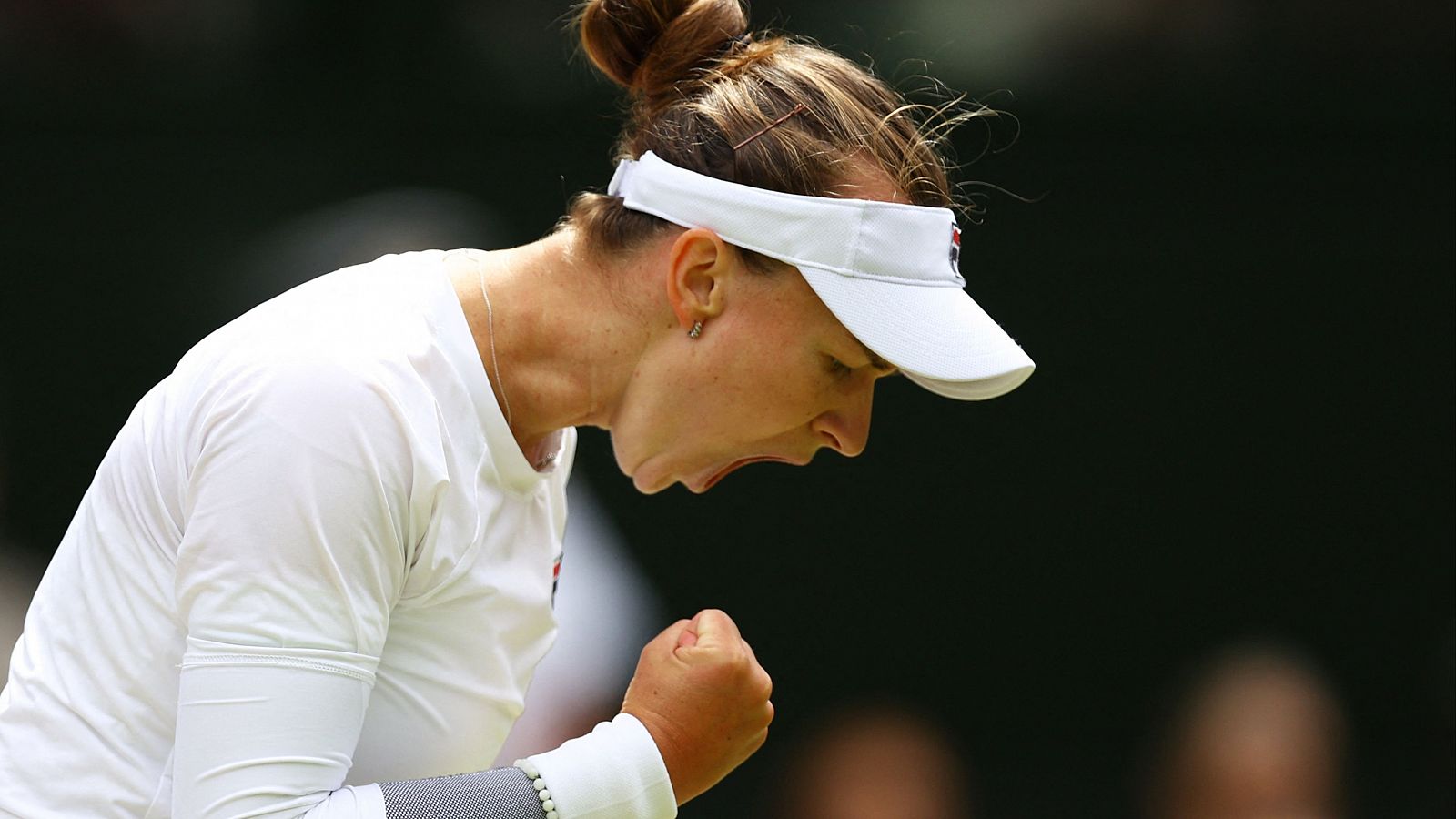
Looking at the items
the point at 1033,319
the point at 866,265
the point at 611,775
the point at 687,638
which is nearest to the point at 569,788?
the point at 611,775

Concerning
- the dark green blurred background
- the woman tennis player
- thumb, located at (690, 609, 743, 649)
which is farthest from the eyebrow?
the dark green blurred background

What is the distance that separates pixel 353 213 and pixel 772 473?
926mm

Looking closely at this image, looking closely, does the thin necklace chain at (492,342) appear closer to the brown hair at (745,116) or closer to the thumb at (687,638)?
the brown hair at (745,116)

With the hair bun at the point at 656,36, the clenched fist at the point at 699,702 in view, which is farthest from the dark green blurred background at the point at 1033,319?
the clenched fist at the point at 699,702

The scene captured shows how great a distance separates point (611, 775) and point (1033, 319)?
6.73ft

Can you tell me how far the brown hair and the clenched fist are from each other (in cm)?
35

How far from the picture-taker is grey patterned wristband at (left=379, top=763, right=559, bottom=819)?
1161 millimetres

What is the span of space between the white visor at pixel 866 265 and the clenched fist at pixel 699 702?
0.91 feet

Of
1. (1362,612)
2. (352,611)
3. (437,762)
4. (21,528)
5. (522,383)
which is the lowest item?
(1362,612)

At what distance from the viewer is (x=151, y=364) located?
2963 mm

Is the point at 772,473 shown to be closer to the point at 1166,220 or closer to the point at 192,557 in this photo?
the point at 1166,220

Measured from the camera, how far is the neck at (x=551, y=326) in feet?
4.41

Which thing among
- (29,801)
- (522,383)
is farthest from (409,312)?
(29,801)

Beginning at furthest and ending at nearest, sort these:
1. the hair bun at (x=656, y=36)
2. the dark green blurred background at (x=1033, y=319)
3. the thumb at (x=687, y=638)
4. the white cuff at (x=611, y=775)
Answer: the dark green blurred background at (x=1033, y=319) < the hair bun at (x=656, y=36) < the thumb at (x=687, y=638) < the white cuff at (x=611, y=775)
